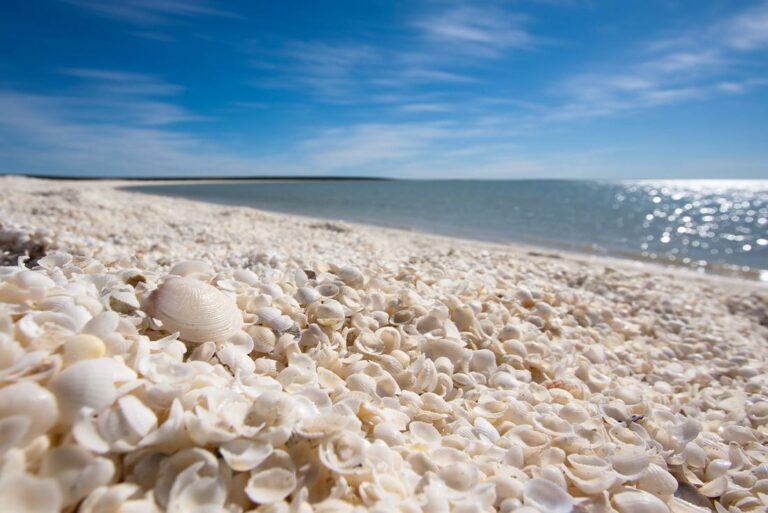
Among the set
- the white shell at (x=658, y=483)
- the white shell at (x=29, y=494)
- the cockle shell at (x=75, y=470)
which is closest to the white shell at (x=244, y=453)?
the cockle shell at (x=75, y=470)

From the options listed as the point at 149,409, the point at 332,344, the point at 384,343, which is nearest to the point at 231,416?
the point at 149,409

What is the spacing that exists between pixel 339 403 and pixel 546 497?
31.2 inches

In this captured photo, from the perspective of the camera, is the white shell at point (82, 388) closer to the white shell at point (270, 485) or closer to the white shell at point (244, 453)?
the white shell at point (244, 453)

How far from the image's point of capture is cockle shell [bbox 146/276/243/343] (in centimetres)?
189

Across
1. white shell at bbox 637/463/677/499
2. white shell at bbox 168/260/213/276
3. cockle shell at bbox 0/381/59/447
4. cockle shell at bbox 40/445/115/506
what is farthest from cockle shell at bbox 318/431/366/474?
white shell at bbox 168/260/213/276

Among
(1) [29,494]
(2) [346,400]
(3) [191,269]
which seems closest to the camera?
(1) [29,494]

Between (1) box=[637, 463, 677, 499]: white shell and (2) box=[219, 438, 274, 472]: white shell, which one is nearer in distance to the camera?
(2) box=[219, 438, 274, 472]: white shell

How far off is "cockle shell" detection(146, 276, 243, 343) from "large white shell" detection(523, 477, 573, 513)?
1.35m

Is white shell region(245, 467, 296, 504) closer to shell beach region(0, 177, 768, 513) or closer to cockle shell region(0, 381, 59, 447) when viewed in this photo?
shell beach region(0, 177, 768, 513)

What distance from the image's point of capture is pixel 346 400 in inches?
69.0

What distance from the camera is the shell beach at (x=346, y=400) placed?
4.11 feet

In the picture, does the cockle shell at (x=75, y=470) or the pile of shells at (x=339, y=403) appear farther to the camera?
the pile of shells at (x=339, y=403)

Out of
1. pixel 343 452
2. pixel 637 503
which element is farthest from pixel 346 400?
pixel 637 503

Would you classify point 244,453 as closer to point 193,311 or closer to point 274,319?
point 193,311
